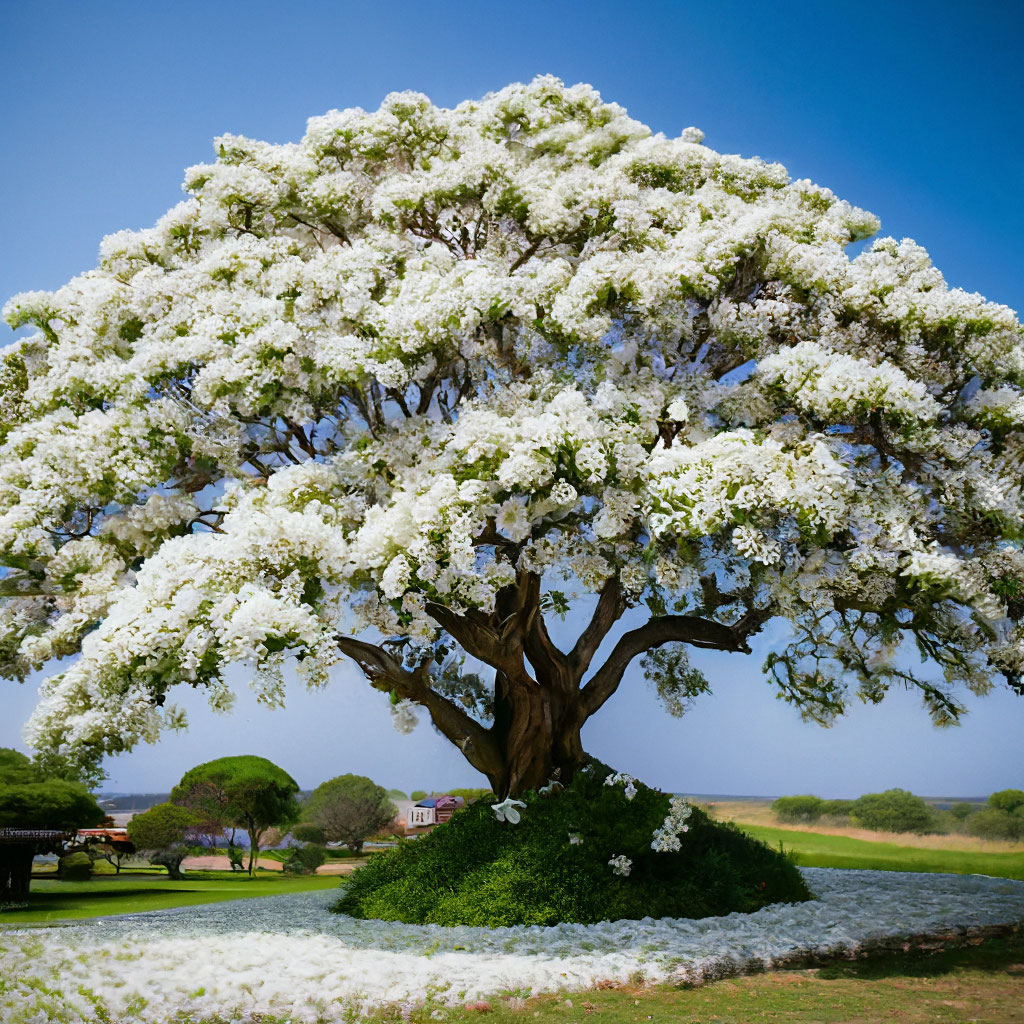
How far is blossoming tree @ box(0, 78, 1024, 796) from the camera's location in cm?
884

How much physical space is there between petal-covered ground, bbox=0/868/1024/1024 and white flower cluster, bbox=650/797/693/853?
2.74 feet

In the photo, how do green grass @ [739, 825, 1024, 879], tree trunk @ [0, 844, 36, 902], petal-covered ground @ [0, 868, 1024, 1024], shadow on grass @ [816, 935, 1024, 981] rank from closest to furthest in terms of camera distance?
petal-covered ground @ [0, 868, 1024, 1024], shadow on grass @ [816, 935, 1024, 981], tree trunk @ [0, 844, 36, 902], green grass @ [739, 825, 1024, 879]

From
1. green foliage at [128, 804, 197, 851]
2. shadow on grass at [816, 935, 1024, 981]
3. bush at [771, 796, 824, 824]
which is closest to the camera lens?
shadow on grass at [816, 935, 1024, 981]

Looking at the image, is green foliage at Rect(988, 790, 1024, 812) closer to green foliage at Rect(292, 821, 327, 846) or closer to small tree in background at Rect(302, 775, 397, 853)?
small tree in background at Rect(302, 775, 397, 853)

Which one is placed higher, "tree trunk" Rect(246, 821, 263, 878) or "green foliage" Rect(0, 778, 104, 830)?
"green foliage" Rect(0, 778, 104, 830)

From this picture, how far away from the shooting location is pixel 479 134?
13148 mm

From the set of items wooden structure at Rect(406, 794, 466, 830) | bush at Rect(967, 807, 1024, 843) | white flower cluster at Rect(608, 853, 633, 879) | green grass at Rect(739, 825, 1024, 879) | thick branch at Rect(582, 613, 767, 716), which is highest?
thick branch at Rect(582, 613, 767, 716)

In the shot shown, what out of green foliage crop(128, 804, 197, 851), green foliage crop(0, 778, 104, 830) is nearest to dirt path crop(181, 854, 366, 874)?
green foliage crop(128, 804, 197, 851)

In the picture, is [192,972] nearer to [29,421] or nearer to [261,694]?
[261,694]

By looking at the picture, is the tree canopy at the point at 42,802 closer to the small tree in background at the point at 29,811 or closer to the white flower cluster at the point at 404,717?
the small tree in background at the point at 29,811

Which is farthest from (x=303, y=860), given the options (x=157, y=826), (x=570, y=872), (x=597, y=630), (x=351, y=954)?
(x=351, y=954)

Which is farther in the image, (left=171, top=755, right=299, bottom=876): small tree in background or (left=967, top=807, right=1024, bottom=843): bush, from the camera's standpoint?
(left=171, top=755, right=299, bottom=876): small tree in background

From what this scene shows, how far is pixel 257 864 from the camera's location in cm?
2089

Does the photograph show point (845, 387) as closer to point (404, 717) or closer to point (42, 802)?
point (404, 717)
